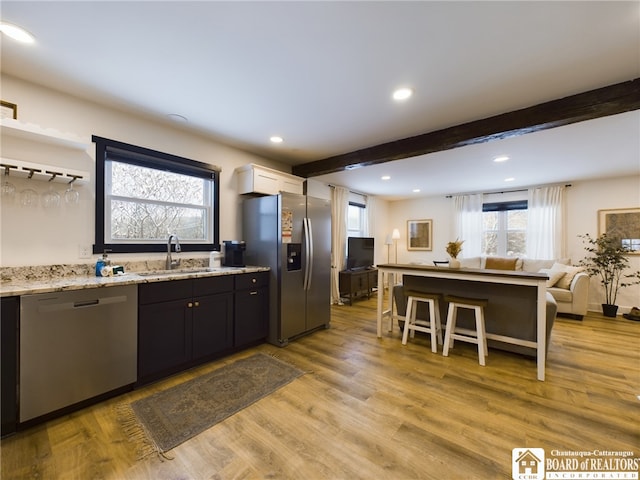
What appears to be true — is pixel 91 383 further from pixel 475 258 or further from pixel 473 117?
pixel 475 258

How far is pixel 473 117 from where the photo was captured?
2754 mm

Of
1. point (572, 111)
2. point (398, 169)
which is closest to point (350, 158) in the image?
point (398, 169)

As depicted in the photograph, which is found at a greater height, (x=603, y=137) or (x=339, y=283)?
(x=603, y=137)

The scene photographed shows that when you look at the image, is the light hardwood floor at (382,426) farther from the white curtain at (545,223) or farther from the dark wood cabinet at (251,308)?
the white curtain at (545,223)

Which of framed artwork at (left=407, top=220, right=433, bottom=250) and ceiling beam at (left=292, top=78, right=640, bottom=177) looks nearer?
ceiling beam at (left=292, top=78, right=640, bottom=177)

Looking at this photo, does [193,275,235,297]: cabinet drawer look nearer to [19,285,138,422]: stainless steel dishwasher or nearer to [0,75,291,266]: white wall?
[19,285,138,422]: stainless steel dishwasher

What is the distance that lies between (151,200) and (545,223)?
688 cm

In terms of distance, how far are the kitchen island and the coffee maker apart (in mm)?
1967

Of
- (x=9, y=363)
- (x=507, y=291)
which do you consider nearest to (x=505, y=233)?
(x=507, y=291)

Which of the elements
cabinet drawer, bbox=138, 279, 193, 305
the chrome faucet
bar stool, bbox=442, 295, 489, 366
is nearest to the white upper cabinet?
the chrome faucet

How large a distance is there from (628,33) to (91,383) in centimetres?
425

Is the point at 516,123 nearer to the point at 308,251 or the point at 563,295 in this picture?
the point at 308,251

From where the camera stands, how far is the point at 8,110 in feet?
6.68

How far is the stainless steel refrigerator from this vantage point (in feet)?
10.5
